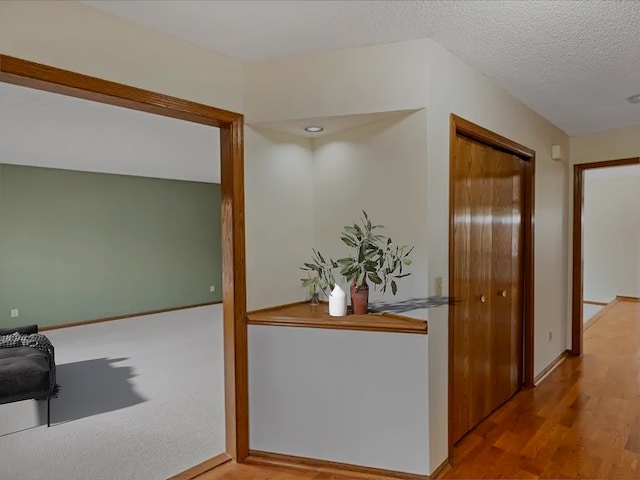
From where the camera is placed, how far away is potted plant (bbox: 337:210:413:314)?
7.57 feet

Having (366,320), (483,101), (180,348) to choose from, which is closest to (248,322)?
(366,320)

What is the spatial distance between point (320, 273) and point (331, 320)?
1.09ft

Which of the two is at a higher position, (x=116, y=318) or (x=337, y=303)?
(x=337, y=303)

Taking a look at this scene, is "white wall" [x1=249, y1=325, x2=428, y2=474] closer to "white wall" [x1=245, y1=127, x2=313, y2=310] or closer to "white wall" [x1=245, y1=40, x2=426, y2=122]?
"white wall" [x1=245, y1=127, x2=313, y2=310]

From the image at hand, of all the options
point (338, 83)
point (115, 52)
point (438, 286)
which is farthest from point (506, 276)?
point (115, 52)

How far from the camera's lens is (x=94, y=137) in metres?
4.25

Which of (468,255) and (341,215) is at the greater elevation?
(341,215)

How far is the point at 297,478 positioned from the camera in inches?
90.4

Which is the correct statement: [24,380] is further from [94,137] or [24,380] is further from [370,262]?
[370,262]

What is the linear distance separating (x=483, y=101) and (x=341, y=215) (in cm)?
119

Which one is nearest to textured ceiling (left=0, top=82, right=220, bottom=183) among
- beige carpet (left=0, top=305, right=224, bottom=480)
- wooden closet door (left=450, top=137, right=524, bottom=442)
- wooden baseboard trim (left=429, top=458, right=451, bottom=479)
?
beige carpet (left=0, top=305, right=224, bottom=480)

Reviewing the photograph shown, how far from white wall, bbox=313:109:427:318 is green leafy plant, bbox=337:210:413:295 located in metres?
0.05

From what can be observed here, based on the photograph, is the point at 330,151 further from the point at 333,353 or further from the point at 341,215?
the point at 333,353

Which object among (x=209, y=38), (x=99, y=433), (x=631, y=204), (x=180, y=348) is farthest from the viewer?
(x=631, y=204)
